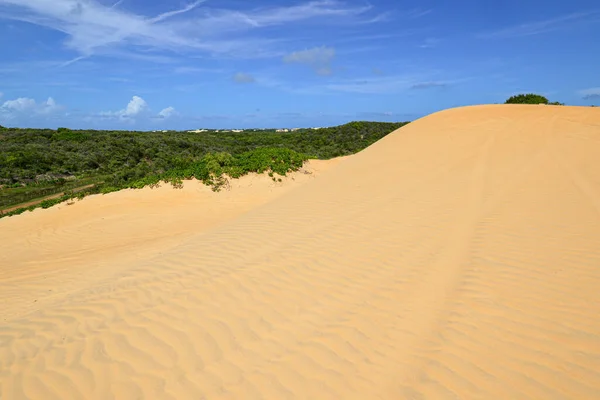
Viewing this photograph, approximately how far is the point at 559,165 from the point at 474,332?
7.76 metres

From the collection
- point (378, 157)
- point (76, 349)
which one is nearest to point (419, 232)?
point (76, 349)

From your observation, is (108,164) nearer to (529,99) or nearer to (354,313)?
(354,313)

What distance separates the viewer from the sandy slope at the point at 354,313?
2979 millimetres

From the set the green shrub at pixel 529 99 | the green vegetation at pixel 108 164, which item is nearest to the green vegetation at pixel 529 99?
the green shrub at pixel 529 99

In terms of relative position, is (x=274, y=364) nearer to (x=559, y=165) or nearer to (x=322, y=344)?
(x=322, y=344)

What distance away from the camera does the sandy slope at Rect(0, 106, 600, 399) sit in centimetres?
298

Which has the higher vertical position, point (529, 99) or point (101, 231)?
point (529, 99)

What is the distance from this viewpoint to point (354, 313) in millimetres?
3951

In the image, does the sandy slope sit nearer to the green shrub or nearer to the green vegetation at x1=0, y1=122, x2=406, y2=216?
the green vegetation at x1=0, y1=122, x2=406, y2=216

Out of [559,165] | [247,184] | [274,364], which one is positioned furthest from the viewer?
[247,184]

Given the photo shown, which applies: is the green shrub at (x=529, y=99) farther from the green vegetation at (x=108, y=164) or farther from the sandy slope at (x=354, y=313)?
the sandy slope at (x=354, y=313)

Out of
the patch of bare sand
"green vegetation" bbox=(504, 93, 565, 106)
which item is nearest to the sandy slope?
the patch of bare sand

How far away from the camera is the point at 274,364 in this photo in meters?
3.20

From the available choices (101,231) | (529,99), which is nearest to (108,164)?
(101,231)
